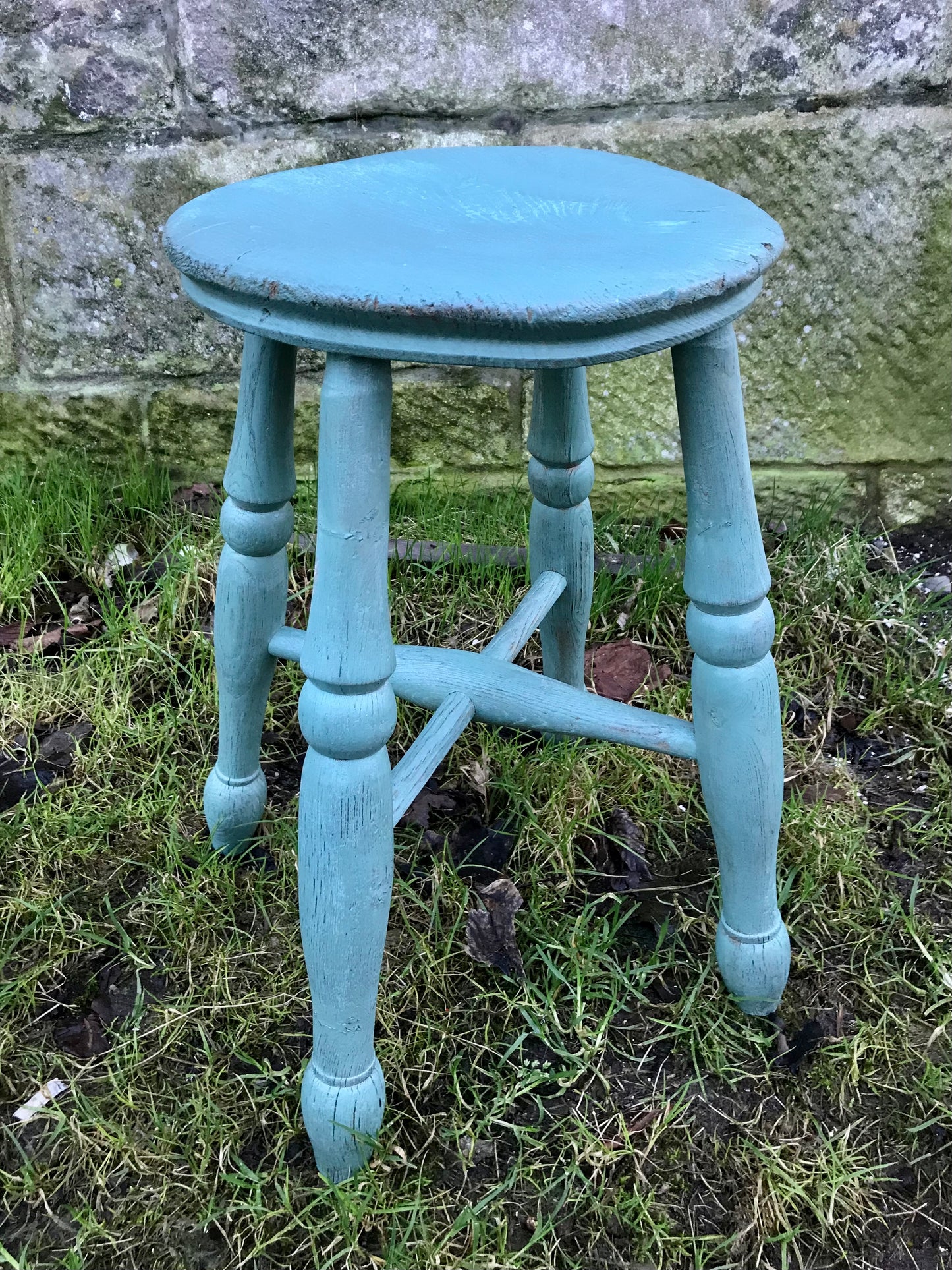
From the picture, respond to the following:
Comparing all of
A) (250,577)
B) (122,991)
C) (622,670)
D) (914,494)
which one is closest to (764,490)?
(914,494)

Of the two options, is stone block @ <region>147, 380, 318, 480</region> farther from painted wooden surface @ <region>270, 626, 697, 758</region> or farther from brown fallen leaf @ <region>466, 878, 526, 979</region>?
brown fallen leaf @ <region>466, 878, 526, 979</region>

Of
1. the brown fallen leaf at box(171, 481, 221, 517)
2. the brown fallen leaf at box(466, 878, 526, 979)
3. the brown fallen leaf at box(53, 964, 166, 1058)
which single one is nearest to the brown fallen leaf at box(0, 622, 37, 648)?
the brown fallen leaf at box(171, 481, 221, 517)

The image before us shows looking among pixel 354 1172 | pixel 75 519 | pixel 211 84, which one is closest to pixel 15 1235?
pixel 354 1172

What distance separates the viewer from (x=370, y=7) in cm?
152

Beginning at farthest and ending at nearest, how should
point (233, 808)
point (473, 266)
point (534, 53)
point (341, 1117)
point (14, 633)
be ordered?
point (14, 633)
point (534, 53)
point (233, 808)
point (341, 1117)
point (473, 266)

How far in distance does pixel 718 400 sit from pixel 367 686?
0.37 metres

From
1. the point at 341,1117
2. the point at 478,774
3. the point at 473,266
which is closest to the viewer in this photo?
the point at 473,266

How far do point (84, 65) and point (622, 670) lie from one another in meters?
1.16

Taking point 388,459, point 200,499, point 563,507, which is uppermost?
point 388,459

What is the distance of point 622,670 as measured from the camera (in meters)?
1.61

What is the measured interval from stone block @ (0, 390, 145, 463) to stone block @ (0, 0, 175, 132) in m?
0.40

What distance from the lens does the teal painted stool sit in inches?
30.0

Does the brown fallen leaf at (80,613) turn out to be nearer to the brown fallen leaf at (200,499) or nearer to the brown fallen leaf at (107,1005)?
the brown fallen leaf at (200,499)

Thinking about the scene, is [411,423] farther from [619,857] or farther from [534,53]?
[619,857]
